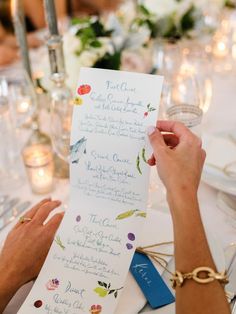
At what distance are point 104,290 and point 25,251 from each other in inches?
6.4

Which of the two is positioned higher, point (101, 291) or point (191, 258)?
point (191, 258)

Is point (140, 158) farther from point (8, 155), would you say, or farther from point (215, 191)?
point (8, 155)

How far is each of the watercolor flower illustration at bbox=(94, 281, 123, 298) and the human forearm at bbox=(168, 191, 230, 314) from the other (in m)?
0.15

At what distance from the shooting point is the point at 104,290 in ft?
2.28

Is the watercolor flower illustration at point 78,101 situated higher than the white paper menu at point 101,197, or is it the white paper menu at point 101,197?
the watercolor flower illustration at point 78,101

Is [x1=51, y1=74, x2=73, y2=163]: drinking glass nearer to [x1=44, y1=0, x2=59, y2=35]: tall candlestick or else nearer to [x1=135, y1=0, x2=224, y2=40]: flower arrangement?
[x1=44, y1=0, x2=59, y2=35]: tall candlestick

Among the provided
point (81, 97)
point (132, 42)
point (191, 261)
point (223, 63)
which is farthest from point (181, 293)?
point (223, 63)

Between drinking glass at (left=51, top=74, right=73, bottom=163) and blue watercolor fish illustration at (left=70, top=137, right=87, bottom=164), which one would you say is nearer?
blue watercolor fish illustration at (left=70, top=137, right=87, bottom=164)

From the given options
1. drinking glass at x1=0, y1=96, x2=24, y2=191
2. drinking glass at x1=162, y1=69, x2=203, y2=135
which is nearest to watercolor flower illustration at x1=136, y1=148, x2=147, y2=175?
drinking glass at x1=162, y1=69, x2=203, y2=135

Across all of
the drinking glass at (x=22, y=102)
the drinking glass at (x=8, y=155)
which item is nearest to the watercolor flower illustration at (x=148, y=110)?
the drinking glass at (x=8, y=155)

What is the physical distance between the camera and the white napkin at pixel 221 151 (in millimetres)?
1024

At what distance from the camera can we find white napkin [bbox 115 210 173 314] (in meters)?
0.70

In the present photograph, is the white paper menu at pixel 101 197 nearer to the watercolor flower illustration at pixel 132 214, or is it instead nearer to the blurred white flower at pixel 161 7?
the watercolor flower illustration at pixel 132 214

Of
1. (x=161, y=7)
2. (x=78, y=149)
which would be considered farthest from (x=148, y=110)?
(x=161, y=7)
